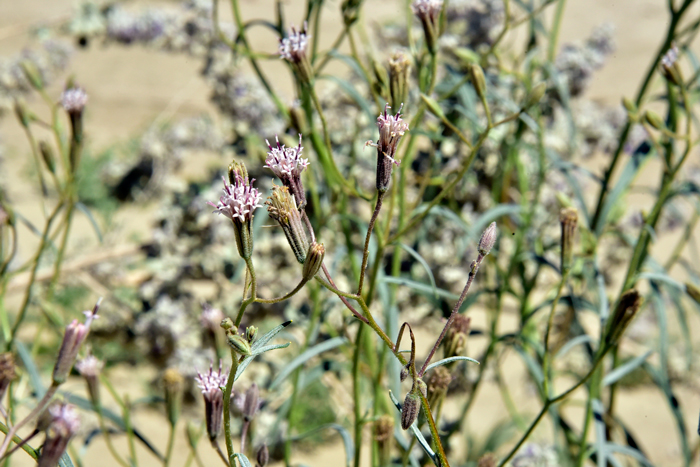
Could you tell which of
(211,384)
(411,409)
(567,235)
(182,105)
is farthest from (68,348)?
(182,105)

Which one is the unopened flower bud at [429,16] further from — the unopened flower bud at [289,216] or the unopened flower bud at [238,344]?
the unopened flower bud at [238,344]

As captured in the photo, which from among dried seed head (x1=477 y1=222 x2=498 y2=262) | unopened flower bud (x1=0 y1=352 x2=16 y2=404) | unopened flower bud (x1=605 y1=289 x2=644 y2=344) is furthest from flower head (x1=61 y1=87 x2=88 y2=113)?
unopened flower bud (x1=605 y1=289 x2=644 y2=344)

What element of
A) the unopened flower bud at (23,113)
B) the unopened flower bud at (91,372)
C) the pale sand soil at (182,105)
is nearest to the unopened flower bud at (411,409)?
the unopened flower bud at (91,372)

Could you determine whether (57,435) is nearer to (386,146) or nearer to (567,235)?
(386,146)

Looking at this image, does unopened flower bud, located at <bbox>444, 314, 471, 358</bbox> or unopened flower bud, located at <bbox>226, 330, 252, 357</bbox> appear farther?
unopened flower bud, located at <bbox>444, 314, 471, 358</bbox>

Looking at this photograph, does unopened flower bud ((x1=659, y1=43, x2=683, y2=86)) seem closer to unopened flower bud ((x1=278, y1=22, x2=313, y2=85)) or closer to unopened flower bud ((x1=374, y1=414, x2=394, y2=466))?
unopened flower bud ((x1=278, y1=22, x2=313, y2=85))

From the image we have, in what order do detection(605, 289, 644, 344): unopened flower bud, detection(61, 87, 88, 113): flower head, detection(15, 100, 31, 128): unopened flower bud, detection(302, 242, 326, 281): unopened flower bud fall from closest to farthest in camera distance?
detection(302, 242, 326, 281): unopened flower bud < detection(605, 289, 644, 344): unopened flower bud < detection(61, 87, 88, 113): flower head < detection(15, 100, 31, 128): unopened flower bud

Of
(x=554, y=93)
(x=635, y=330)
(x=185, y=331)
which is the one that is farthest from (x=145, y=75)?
(x=635, y=330)
